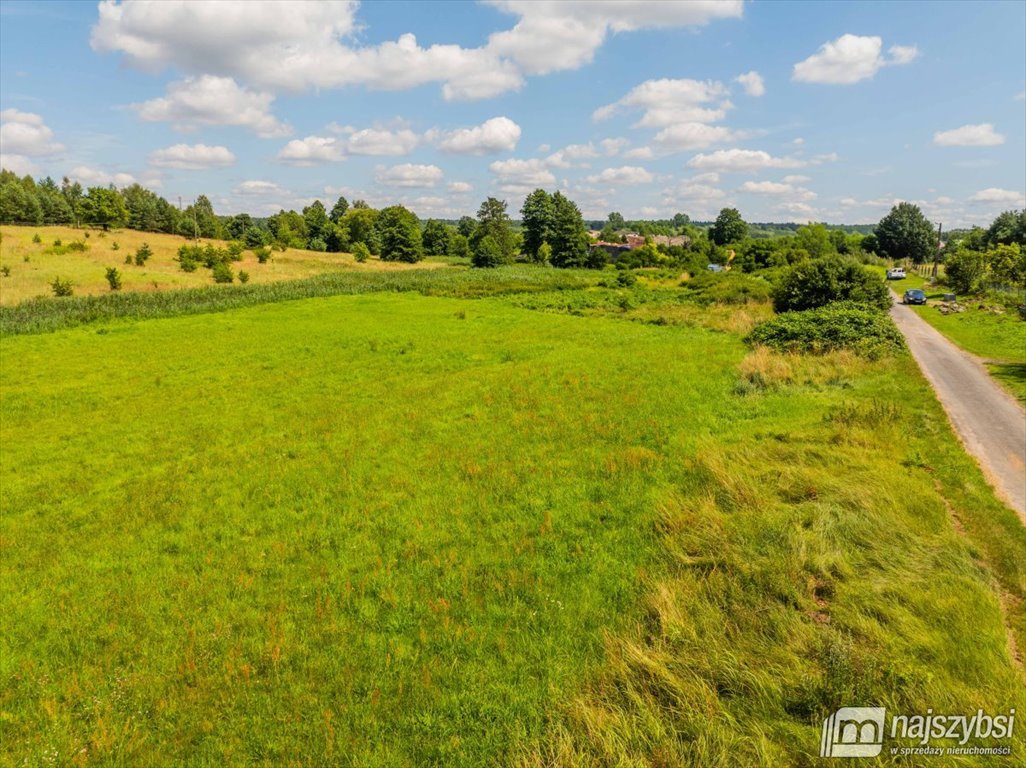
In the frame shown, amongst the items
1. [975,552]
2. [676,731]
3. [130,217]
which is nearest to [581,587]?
[676,731]

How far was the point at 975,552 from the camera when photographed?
332 inches

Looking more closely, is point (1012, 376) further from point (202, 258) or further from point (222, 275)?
point (202, 258)

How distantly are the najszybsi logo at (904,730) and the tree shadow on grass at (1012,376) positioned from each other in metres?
17.2

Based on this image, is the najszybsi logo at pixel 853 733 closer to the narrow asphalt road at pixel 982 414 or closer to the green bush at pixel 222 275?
the narrow asphalt road at pixel 982 414

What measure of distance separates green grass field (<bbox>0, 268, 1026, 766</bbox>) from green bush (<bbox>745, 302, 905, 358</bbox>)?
536 cm

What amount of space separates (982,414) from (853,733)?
51.4ft

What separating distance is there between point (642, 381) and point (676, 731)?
1579 cm

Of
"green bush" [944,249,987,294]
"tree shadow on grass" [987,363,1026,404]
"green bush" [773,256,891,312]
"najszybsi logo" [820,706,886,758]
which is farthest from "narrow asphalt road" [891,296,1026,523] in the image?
"green bush" [944,249,987,294]

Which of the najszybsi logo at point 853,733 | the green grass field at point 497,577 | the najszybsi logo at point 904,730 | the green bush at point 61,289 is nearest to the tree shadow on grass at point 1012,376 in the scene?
the green grass field at point 497,577

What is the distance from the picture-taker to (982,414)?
51.5 ft

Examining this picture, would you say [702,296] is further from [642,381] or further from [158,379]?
[158,379]

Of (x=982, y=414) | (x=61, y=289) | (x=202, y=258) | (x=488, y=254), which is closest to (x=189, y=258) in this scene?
(x=202, y=258)

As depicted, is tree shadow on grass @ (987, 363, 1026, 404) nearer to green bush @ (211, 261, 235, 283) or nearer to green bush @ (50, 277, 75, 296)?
green bush @ (50, 277, 75, 296)

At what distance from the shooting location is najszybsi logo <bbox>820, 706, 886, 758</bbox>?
5184mm
